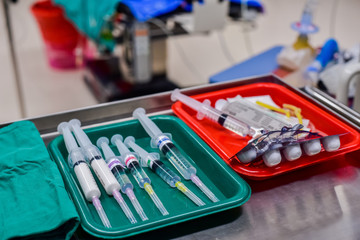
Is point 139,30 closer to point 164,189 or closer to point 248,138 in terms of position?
point 248,138

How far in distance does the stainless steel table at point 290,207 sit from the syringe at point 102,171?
0.08 m

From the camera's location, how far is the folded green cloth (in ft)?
2.06

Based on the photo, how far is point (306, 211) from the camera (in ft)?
2.49

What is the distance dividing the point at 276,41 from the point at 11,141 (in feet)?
9.21

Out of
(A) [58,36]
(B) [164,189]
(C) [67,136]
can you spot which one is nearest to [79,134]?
(C) [67,136]

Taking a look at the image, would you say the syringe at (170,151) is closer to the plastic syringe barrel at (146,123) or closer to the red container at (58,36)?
the plastic syringe barrel at (146,123)

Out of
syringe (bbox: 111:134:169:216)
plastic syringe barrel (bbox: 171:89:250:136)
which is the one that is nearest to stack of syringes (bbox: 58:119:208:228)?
syringe (bbox: 111:134:169:216)

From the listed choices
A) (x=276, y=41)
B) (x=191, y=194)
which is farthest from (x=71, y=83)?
(x=191, y=194)

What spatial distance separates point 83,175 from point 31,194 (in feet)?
0.35

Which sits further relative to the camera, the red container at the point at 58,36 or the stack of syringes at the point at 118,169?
the red container at the point at 58,36

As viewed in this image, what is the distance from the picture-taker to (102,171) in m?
0.77

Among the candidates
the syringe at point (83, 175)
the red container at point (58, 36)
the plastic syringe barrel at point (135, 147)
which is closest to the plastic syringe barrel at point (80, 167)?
the syringe at point (83, 175)

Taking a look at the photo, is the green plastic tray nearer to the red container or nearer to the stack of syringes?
the stack of syringes

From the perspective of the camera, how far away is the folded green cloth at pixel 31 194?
63cm
